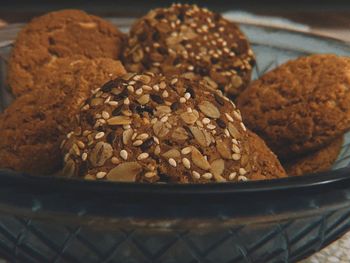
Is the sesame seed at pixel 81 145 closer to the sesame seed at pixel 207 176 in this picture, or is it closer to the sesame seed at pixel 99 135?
the sesame seed at pixel 99 135

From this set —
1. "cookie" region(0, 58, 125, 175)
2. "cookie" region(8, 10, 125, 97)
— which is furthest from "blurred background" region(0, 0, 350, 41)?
"cookie" region(0, 58, 125, 175)

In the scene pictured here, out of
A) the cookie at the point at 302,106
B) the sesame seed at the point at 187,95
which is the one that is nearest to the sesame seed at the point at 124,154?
the sesame seed at the point at 187,95

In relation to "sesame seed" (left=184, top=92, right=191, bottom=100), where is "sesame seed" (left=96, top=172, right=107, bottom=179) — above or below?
below

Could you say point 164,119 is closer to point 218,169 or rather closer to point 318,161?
point 218,169

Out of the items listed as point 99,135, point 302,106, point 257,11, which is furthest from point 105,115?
point 257,11

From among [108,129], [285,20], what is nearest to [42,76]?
[108,129]

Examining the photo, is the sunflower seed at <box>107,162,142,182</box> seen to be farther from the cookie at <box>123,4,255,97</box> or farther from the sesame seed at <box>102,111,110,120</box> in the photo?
the cookie at <box>123,4,255,97</box>

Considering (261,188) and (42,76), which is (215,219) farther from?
(42,76)
